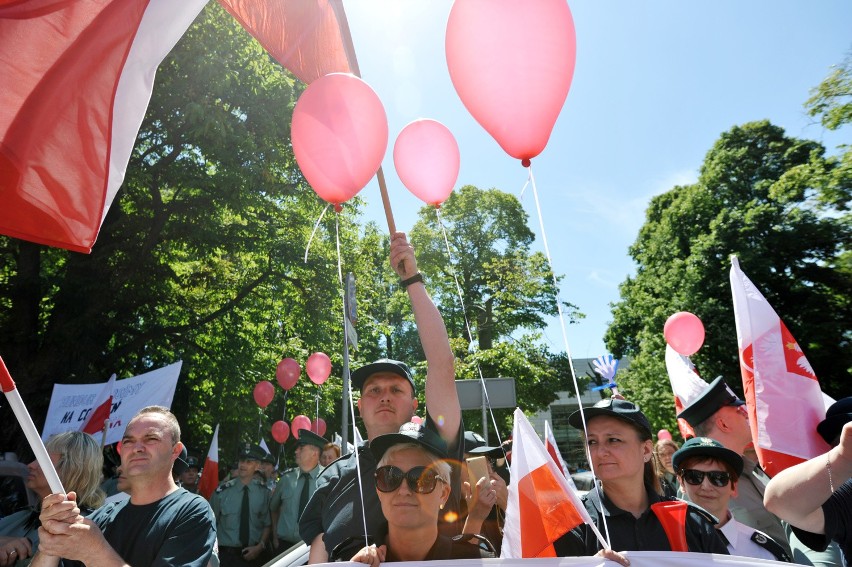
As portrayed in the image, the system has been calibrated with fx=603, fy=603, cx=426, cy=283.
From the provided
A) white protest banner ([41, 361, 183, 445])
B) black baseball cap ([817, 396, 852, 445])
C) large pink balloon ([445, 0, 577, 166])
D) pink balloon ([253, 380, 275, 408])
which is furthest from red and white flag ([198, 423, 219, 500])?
black baseball cap ([817, 396, 852, 445])

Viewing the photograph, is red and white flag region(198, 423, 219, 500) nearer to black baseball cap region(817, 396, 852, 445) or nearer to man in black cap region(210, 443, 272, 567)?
man in black cap region(210, 443, 272, 567)

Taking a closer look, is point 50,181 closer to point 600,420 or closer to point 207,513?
point 207,513

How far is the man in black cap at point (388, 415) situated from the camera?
2650mm

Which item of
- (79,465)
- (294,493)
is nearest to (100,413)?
(294,493)

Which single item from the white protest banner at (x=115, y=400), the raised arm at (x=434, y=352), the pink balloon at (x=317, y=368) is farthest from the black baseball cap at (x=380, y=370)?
the pink balloon at (x=317, y=368)

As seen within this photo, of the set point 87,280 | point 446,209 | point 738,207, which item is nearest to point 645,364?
point 738,207

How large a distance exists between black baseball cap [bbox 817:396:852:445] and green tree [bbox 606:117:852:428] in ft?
49.2

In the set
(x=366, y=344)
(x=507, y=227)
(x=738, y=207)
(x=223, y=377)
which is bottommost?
(x=223, y=377)

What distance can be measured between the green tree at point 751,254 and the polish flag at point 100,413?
1595 cm

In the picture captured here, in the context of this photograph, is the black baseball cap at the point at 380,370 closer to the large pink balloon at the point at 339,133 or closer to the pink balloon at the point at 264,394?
the large pink balloon at the point at 339,133

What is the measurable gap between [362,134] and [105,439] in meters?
6.05

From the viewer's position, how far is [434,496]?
7.61ft

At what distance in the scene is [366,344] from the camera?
26.2m

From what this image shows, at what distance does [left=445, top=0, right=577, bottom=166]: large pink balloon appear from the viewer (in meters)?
2.70
